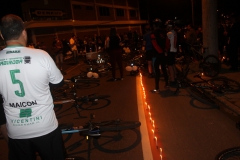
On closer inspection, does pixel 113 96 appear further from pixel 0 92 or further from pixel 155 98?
pixel 0 92

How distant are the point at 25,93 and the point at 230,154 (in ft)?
9.84

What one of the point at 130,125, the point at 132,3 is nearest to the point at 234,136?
the point at 130,125

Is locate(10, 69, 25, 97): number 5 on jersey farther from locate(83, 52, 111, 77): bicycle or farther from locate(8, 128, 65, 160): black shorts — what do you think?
locate(83, 52, 111, 77): bicycle

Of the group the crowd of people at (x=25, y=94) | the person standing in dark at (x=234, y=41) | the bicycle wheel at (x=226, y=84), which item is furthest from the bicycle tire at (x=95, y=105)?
the person standing in dark at (x=234, y=41)

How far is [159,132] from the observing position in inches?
194

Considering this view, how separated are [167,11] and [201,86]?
67.7 meters

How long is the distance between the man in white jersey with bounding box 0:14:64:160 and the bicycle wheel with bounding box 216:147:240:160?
2.39 metres

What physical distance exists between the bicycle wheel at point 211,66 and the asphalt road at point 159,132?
7.81 ft

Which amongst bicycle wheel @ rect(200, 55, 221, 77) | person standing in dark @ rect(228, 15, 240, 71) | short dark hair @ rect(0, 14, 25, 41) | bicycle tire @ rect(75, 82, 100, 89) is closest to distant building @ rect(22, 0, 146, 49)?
bicycle tire @ rect(75, 82, 100, 89)

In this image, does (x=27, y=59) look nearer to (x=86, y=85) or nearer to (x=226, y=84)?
(x=226, y=84)

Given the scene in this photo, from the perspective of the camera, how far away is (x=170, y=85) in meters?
8.70

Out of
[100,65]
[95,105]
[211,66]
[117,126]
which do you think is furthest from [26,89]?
[100,65]

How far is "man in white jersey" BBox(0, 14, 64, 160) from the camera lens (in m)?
2.23

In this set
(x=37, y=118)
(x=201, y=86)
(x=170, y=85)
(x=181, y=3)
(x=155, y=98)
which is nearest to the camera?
(x=37, y=118)
